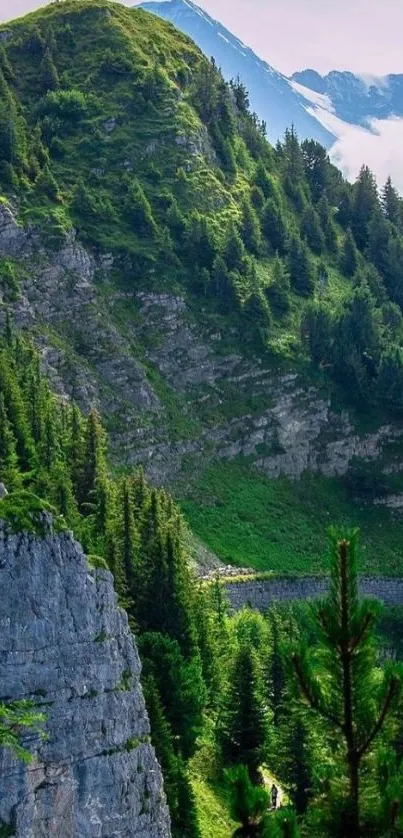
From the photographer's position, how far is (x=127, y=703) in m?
27.1

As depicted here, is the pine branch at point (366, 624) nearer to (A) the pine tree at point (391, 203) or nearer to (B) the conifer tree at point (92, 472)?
(B) the conifer tree at point (92, 472)

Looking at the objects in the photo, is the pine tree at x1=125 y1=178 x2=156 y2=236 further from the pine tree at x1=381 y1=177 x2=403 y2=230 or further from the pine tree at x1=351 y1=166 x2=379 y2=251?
the pine tree at x1=381 y1=177 x2=403 y2=230

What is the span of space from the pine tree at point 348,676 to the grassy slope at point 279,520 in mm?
58449

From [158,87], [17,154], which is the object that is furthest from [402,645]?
[158,87]

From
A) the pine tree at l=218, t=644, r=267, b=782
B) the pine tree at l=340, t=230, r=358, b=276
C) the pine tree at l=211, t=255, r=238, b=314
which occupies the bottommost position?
the pine tree at l=218, t=644, r=267, b=782

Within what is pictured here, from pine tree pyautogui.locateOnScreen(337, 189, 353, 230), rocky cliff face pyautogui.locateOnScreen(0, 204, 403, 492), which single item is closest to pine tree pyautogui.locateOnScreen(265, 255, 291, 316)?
rocky cliff face pyautogui.locateOnScreen(0, 204, 403, 492)

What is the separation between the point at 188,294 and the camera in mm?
85000

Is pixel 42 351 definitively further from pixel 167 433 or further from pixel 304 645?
pixel 304 645

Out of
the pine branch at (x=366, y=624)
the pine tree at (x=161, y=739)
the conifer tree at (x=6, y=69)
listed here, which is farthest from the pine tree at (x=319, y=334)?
the pine branch at (x=366, y=624)

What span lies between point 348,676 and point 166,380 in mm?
71373

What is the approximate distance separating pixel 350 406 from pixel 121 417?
805 inches

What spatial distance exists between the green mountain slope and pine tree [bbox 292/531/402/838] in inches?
2352

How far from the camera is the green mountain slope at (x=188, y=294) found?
76.1 metres

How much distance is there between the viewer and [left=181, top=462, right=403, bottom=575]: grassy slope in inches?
2753
